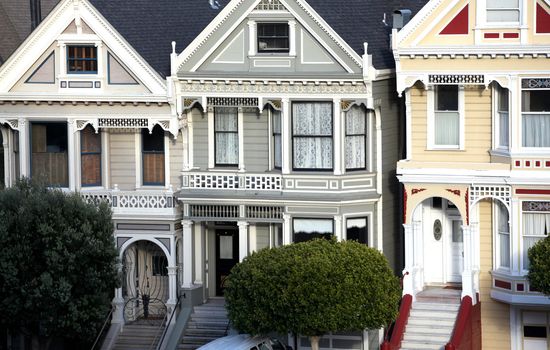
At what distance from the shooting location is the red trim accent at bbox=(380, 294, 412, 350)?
51031mm

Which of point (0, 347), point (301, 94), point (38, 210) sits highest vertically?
point (301, 94)

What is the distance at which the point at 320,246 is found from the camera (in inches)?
2002

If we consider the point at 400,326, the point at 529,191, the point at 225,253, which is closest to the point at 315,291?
the point at 400,326

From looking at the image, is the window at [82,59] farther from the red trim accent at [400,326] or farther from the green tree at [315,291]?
the red trim accent at [400,326]

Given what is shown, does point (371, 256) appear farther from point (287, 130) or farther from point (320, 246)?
point (287, 130)

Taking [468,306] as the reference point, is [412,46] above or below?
above

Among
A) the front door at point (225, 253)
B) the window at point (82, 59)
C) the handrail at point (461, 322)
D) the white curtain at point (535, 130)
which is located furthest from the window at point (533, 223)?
the window at point (82, 59)

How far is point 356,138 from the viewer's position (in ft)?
176

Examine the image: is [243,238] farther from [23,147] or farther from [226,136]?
[23,147]

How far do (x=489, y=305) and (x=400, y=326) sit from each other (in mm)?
2887

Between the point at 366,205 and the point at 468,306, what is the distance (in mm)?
4381

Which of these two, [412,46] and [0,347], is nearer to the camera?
[412,46]

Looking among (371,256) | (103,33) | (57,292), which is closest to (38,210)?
(57,292)

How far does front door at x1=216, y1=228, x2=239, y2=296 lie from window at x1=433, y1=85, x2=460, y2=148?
23.5 feet
